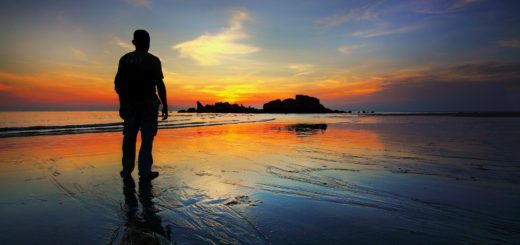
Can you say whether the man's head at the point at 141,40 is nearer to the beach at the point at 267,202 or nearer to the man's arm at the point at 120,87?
the man's arm at the point at 120,87

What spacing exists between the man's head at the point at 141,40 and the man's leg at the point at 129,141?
1.15 m

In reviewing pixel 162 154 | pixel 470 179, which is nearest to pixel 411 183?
pixel 470 179

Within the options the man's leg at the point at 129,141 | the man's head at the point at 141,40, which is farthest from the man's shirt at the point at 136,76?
the man's leg at the point at 129,141


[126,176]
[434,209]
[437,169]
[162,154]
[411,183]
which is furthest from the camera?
[162,154]

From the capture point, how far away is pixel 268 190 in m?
3.78

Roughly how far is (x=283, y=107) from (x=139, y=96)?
430 ft

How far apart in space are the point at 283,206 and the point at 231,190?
0.97 meters

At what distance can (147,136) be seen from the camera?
470 cm

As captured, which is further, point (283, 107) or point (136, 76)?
point (283, 107)

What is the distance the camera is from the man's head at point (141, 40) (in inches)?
183

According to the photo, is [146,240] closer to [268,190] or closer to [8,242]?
[8,242]

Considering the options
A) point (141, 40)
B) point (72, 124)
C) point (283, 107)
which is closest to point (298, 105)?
point (283, 107)

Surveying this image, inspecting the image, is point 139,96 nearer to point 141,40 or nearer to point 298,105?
point 141,40

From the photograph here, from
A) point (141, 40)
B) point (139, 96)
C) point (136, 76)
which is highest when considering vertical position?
point (141, 40)
